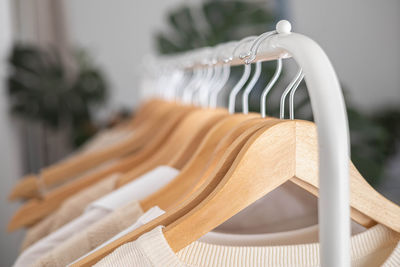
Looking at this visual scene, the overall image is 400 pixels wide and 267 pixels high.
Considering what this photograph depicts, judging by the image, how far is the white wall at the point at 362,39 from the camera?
5.22 metres

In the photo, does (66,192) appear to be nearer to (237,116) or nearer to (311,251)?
(237,116)

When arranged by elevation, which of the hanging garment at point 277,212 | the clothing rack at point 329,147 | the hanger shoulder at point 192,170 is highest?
the clothing rack at point 329,147

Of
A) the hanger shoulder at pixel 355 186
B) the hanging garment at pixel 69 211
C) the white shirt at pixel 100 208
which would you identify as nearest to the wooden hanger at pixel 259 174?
the hanger shoulder at pixel 355 186

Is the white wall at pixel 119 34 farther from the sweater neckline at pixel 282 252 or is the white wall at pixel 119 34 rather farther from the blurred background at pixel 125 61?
the sweater neckline at pixel 282 252

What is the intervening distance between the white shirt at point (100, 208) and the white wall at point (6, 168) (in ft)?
4.74

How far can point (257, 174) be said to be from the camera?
58 cm

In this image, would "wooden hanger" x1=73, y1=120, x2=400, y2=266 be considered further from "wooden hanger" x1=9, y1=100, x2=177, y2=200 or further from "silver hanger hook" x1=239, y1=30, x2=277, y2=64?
"wooden hanger" x1=9, y1=100, x2=177, y2=200

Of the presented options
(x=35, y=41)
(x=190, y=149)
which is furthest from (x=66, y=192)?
(x=35, y=41)

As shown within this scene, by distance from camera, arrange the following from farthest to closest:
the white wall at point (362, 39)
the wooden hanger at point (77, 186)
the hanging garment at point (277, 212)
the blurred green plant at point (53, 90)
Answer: the white wall at point (362, 39) < the blurred green plant at point (53, 90) < the wooden hanger at point (77, 186) < the hanging garment at point (277, 212)

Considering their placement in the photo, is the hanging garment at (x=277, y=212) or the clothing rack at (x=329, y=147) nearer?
the clothing rack at (x=329, y=147)

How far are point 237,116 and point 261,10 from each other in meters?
1.97

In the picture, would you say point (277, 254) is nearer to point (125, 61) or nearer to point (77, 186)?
point (77, 186)

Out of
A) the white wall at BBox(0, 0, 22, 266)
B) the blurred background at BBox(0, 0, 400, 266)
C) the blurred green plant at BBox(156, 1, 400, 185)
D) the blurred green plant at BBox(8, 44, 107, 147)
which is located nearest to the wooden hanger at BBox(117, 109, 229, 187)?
the blurred background at BBox(0, 0, 400, 266)

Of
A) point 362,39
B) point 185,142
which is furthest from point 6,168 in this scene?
point 362,39
